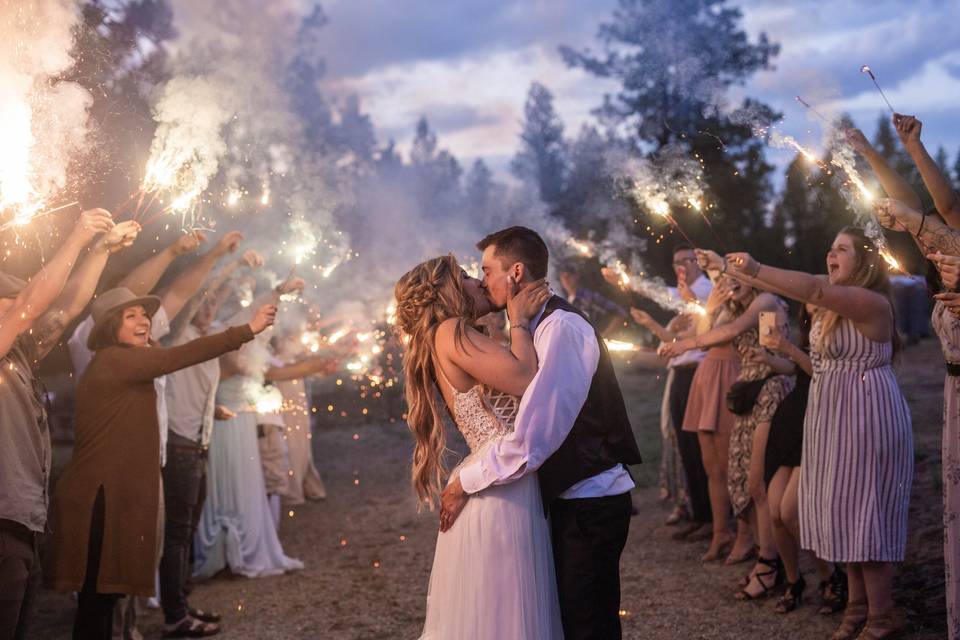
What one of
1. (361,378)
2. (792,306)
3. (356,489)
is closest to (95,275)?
(356,489)

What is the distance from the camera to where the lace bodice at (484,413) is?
3.77 meters

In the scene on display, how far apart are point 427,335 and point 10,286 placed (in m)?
2.46

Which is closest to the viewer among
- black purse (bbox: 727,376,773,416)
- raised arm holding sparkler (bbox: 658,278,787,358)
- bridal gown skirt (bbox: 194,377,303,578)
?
black purse (bbox: 727,376,773,416)

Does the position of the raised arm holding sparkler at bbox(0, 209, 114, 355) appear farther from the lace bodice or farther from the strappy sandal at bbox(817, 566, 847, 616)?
the strappy sandal at bbox(817, 566, 847, 616)

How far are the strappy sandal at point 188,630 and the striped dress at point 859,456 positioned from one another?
14.3 feet

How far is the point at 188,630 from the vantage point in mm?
6453

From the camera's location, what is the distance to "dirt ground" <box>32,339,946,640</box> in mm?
6082

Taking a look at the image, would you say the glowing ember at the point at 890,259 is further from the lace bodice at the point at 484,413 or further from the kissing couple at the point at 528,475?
the lace bodice at the point at 484,413

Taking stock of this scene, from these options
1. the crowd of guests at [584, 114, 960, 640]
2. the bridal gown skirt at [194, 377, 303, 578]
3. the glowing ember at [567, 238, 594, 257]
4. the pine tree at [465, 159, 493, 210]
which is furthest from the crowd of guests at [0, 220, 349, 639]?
the pine tree at [465, 159, 493, 210]

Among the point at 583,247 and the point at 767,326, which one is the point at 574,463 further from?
the point at 583,247

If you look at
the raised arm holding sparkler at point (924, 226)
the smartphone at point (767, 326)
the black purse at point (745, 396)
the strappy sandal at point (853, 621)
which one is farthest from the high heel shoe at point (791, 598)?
the raised arm holding sparkler at point (924, 226)

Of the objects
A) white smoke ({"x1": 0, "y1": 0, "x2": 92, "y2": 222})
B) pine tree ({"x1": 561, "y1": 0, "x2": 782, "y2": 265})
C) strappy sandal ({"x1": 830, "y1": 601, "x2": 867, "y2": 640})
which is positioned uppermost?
pine tree ({"x1": 561, "y1": 0, "x2": 782, "y2": 265})

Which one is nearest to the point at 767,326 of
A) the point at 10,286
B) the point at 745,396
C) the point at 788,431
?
the point at 788,431

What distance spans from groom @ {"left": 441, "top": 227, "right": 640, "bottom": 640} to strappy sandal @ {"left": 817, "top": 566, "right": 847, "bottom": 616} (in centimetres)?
304
